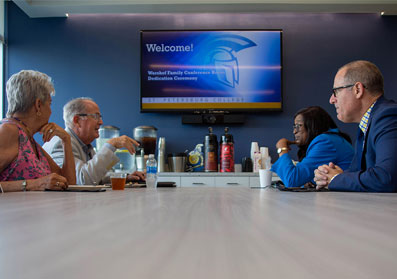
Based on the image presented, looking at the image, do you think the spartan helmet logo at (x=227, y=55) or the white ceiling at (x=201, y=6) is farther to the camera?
the spartan helmet logo at (x=227, y=55)

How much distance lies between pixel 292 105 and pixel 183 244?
365 centimetres

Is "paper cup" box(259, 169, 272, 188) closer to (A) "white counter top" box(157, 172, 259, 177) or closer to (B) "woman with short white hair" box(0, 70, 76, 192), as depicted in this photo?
(B) "woman with short white hair" box(0, 70, 76, 192)

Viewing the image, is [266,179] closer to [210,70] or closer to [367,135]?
[367,135]

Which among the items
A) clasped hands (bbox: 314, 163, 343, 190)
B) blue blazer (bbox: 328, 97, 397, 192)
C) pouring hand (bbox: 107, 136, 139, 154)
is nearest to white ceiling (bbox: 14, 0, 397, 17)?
pouring hand (bbox: 107, 136, 139, 154)

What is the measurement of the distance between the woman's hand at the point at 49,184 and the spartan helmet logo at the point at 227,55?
264 cm

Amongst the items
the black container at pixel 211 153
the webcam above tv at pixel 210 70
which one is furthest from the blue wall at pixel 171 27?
the black container at pixel 211 153

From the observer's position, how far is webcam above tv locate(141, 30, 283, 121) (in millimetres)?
3717

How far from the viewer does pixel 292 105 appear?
374 cm

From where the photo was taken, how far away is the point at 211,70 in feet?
12.3

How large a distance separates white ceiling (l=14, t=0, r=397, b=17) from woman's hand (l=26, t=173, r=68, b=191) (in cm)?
258

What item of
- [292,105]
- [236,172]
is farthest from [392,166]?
[292,105]

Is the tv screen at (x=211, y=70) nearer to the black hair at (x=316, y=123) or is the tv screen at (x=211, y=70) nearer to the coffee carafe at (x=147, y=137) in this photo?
the coffee carafe at (x=147, y=137)

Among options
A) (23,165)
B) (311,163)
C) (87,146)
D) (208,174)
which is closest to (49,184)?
(23,165)

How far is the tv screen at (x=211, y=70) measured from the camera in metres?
3.72
